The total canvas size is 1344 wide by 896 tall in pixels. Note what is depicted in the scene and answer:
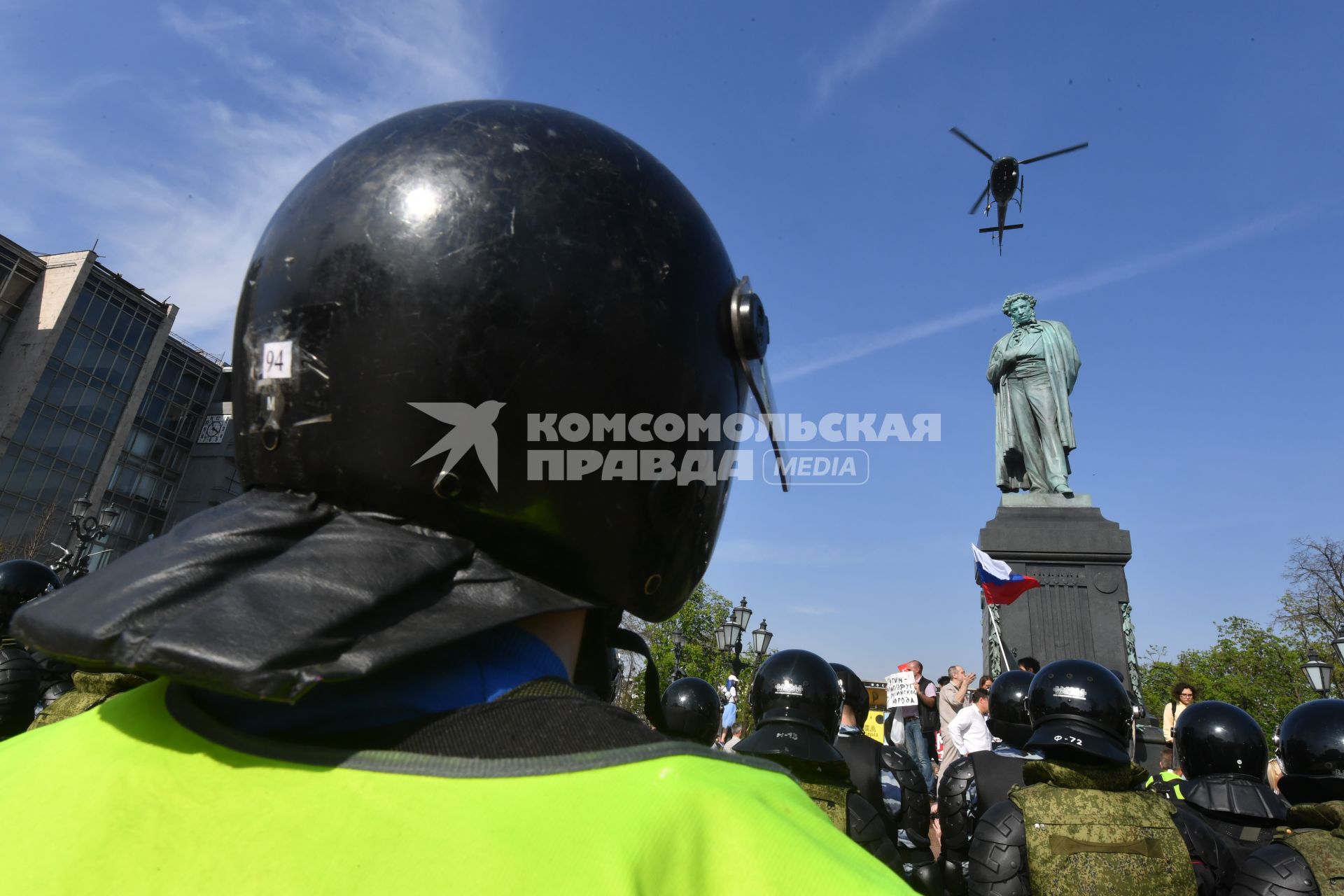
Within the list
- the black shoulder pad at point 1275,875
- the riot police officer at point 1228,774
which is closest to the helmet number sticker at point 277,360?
the black shoulder pad at point 1275,875

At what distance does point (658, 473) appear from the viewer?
1.37 meters

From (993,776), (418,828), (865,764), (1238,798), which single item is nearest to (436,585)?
(418,828)

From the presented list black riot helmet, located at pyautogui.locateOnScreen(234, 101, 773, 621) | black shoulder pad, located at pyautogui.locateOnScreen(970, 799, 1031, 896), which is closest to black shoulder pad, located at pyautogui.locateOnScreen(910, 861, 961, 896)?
black shoulder pad, located at pyautogui.locateOnScreen(970, 799, 1031, 896)

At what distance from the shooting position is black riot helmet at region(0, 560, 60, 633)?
17.3 feet

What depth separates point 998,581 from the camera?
12.7m

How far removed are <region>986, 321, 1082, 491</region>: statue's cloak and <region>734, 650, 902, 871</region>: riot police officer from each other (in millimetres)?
12793

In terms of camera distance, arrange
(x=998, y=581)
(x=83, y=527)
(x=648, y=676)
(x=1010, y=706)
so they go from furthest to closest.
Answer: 1. (x=83, y=527)
2. (x=998, y=581)
3. (x=1010, y=706)
4. (x=648, y=676)

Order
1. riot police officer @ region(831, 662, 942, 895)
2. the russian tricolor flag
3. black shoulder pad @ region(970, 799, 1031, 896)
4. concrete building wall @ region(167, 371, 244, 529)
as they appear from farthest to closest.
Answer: concrete building wall @ region(167, 371, 244, 529), the russian tricolor flag, riot police officer @ region(831, 662, 942, 895), black shoulder pad @ region(970, 799, 1031, 896)

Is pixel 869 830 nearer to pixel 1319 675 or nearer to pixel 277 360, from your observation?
pixel 277 360

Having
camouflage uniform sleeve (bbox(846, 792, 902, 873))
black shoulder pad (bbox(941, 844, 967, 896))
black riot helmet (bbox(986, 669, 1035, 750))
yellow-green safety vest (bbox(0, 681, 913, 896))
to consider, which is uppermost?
black riot helmet (bbox(986, 669, 1035, 750))

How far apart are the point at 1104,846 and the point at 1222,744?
153 cm

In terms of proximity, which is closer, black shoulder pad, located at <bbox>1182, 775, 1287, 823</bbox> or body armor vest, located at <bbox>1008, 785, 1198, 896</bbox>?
body armor vest, located at <bbox>1008, 785, 1198, 896</bbox>

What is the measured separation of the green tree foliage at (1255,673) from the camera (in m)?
28.0

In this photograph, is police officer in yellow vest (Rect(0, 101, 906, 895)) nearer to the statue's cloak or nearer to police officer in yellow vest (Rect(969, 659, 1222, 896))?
police officer in yellow vest (Rect(969, 659, 1222, 896))
